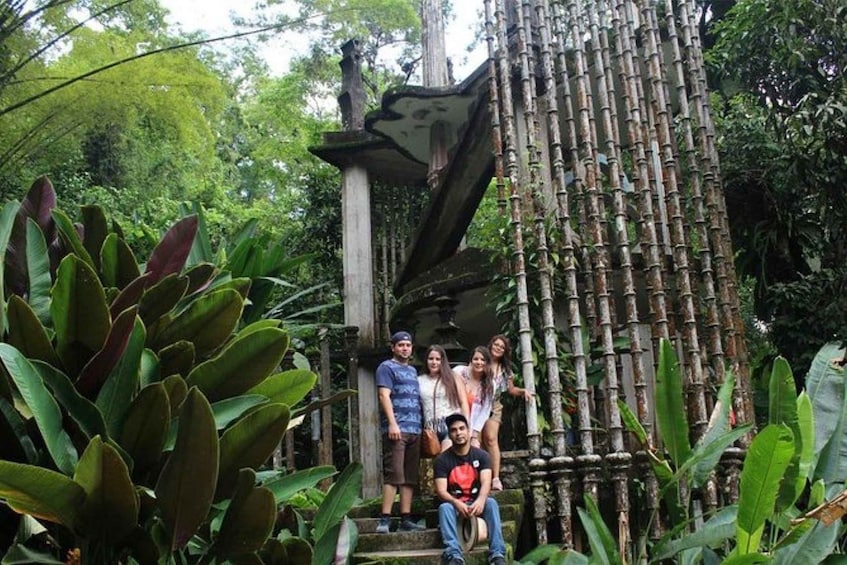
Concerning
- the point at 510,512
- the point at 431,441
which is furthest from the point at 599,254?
the point at 510,512

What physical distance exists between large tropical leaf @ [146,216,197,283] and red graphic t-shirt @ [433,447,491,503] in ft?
6.03

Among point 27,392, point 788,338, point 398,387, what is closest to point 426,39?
point 788,338

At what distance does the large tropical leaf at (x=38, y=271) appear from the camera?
128 inches

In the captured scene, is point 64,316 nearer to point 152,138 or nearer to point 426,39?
point 426,39

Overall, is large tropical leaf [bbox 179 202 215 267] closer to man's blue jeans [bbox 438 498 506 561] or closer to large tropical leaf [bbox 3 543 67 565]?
man's blue jeans [bbox 438 498 506 561]

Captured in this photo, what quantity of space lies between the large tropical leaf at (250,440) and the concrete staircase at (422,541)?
A: 1.38 metres

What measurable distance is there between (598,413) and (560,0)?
123 inches

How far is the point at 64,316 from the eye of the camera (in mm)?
2898

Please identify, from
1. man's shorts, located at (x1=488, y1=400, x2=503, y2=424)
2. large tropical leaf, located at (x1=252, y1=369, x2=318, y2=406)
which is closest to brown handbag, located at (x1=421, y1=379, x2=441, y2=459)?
man's shorts, located at (x1=488, y1=400, x2=503, y2=424)

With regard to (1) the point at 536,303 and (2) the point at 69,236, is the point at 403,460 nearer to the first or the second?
(1) the point at 536,303

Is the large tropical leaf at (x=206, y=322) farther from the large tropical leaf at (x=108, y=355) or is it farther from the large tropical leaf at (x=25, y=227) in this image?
the large tropical leaf at (x=25, y=227)

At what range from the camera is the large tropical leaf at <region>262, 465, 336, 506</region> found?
10.7 ft

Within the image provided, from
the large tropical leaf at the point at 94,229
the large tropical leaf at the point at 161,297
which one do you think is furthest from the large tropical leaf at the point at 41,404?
the large tropical leaf at the point at 94,229

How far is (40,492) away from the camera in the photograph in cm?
248
